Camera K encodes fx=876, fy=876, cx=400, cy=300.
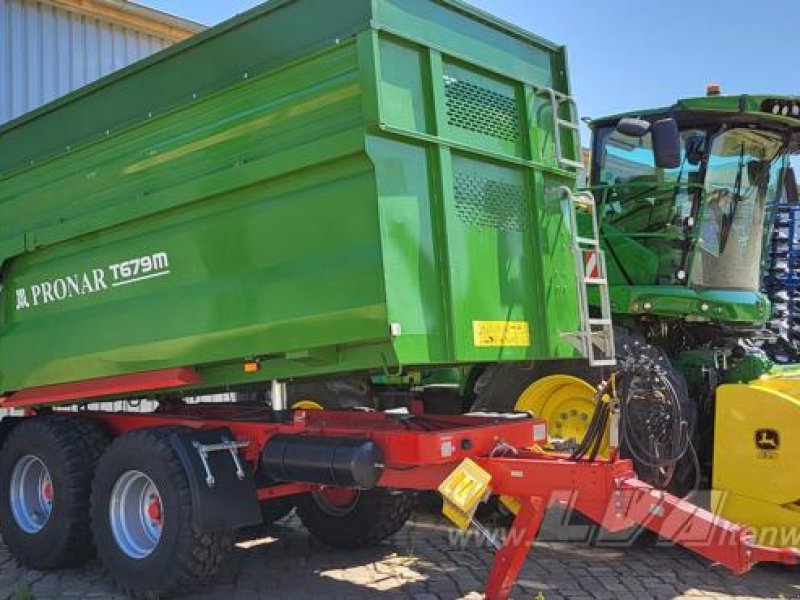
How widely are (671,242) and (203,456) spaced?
3869 mm

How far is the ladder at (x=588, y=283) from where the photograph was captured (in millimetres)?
4613

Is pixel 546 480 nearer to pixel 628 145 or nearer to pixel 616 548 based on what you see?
pixel 616 548

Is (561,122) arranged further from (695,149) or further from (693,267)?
(693,267)

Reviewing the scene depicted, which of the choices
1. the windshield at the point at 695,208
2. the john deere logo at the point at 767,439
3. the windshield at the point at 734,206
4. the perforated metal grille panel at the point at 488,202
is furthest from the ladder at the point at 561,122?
the windshield at the point at 734,206

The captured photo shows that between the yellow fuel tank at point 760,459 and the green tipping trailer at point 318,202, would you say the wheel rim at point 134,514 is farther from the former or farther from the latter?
the yellow fuel tank at point 760,459

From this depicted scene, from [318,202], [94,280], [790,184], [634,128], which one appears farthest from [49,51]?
[790,184]

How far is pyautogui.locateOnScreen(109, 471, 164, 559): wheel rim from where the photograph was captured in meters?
4.82

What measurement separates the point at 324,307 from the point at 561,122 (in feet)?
5.77

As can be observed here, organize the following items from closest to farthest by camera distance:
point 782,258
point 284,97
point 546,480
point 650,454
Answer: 1. point 546,480
2. point 284,97
3. point 650,454
4. point 782,258

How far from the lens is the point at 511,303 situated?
454 cm

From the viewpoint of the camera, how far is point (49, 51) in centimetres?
980

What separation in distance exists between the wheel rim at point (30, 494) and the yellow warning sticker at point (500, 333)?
9.77 ft

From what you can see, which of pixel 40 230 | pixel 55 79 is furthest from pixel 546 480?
pixel 55 79

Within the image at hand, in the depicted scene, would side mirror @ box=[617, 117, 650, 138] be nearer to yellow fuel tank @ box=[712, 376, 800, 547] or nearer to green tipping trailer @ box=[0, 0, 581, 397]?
green tipping trailer @ box=[0, 0, 581, 397]
